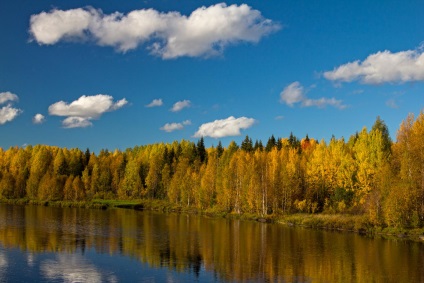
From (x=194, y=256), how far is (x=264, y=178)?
4634 centimetres

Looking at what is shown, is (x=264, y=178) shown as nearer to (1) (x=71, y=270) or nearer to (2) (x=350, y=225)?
(2) (x=350, y=225)

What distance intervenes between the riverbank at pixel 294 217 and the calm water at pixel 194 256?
425 centimetres

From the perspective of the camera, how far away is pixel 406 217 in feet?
190

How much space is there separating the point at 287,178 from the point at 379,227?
24036 mm

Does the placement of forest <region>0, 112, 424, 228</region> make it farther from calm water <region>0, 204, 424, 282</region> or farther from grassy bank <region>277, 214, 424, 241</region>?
calm water <region>0, 204, 424, 282</region>

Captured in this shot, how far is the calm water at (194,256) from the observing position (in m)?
31.1

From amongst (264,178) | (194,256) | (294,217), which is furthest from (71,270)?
(264,178)

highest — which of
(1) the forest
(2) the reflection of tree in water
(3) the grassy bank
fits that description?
(1) the forest

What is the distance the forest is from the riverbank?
1518 millimetres

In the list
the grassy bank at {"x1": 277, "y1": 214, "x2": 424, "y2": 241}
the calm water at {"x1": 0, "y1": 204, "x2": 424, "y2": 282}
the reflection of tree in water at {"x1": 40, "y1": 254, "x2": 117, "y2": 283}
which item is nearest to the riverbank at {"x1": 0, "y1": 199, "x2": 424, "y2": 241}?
the grassy bank at {"x1": 277, "y1": 214, "x2": 424, "y2": 241}

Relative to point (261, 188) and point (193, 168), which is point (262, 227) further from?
point (193, 168)

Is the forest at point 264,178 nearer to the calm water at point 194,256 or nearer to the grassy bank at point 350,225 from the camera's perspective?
the grassy bank at point 350,225

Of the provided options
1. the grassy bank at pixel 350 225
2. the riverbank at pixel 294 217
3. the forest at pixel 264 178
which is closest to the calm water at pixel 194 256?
the grassy bank at pixel 350 225

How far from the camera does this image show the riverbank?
5781 centimetres
